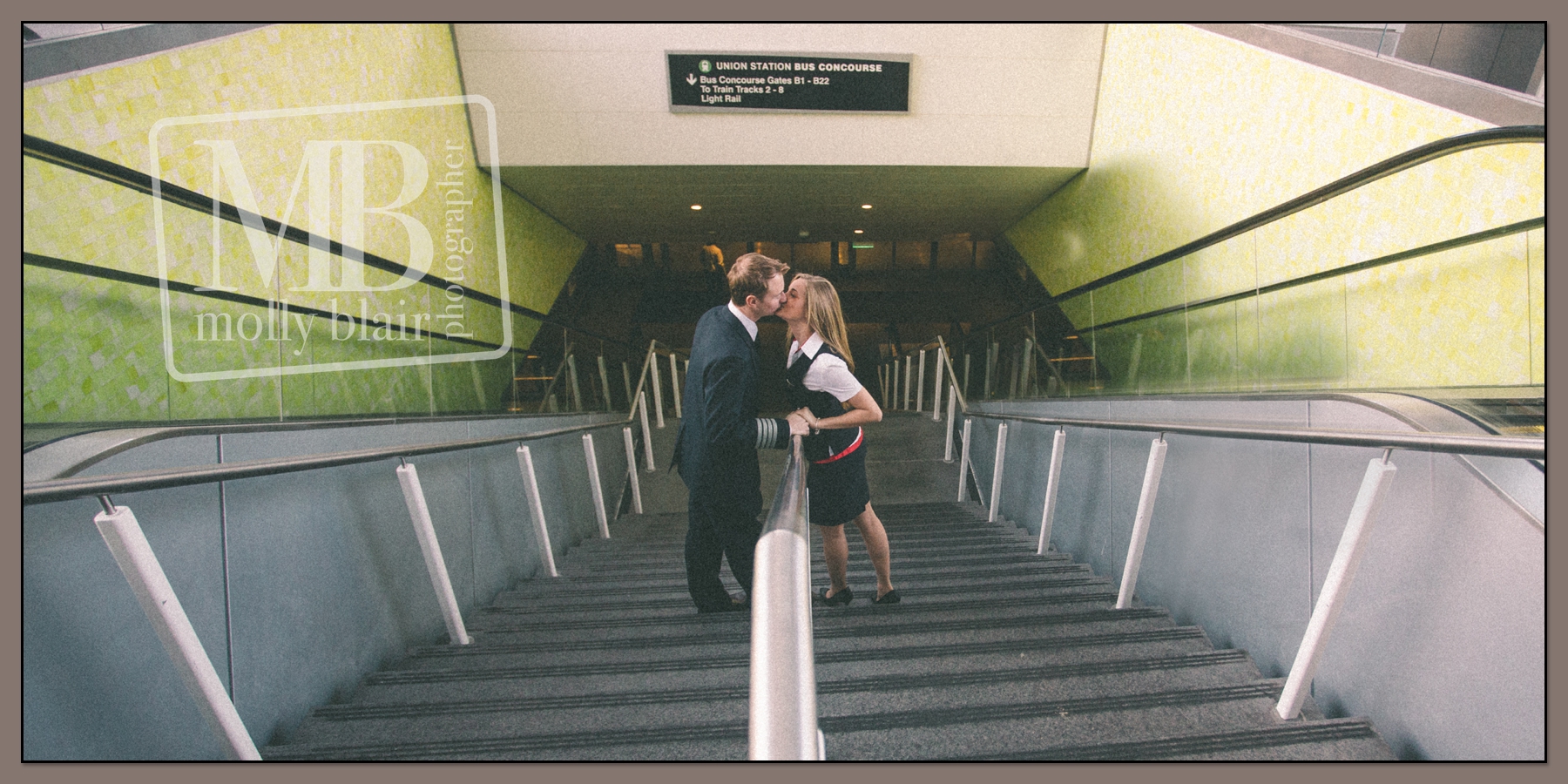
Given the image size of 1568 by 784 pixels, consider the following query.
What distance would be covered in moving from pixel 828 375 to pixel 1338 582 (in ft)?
5.25

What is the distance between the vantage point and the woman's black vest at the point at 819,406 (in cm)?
281

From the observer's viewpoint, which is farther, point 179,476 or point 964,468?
point 964,468

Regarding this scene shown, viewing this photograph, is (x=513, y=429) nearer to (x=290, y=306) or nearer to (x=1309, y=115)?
(x=290, y=306)

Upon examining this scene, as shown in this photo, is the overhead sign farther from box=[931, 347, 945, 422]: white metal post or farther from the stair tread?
the stair tread

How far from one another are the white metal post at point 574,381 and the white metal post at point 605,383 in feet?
2.16

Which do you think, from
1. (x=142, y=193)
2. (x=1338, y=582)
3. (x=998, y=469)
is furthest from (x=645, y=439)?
(x=1338, y=582)

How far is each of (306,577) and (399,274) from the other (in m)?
2.23

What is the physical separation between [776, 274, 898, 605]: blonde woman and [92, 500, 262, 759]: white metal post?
182 centimetres

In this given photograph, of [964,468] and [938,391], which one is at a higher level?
[938,391]

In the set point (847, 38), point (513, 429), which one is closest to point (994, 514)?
point (513, 429)

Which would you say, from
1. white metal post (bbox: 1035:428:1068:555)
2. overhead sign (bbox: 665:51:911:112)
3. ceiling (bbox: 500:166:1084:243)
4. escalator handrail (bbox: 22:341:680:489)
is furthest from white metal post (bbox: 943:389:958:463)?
escalator handrail (bbox: 22:341:680:489)

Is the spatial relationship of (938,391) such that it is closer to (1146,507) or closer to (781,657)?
(1146,507)

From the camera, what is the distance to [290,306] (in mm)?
2773

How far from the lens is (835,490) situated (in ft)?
9.48
